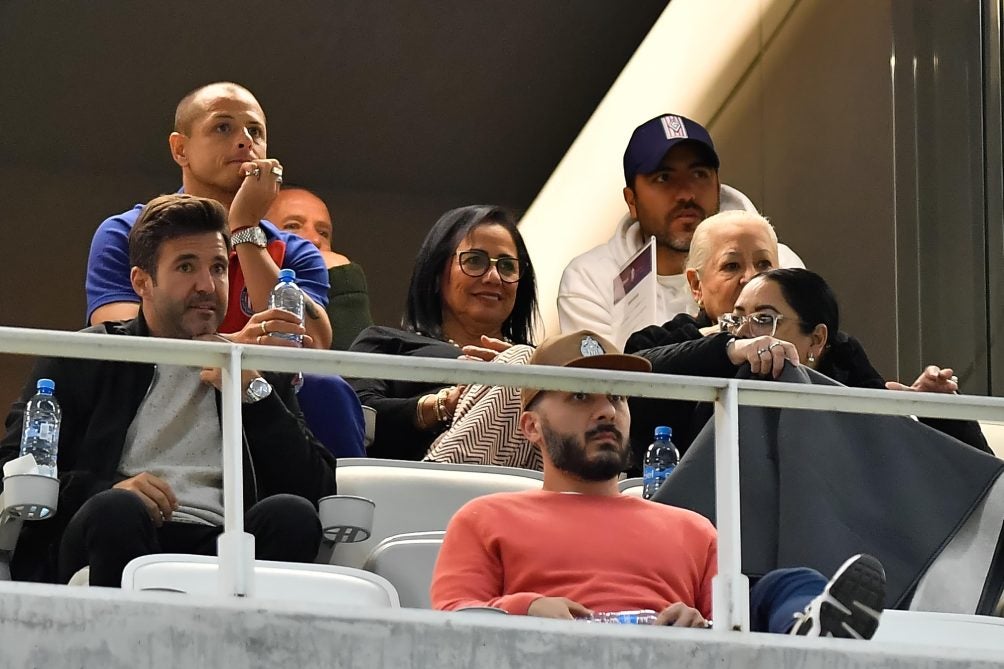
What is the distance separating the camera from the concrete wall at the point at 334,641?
333 cm

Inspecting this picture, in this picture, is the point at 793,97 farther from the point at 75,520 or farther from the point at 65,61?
the point at 75,520

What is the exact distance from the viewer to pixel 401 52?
1009 centimetres

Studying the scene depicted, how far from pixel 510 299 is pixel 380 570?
1318 mm

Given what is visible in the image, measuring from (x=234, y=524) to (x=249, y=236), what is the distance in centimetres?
184

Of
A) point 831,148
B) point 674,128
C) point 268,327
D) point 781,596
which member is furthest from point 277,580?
point 831,148

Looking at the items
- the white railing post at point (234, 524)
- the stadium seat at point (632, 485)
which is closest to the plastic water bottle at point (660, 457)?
the stadium seat at point (632, 485)

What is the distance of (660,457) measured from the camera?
16.2 feet

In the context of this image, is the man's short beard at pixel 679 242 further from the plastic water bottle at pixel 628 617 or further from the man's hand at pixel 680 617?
the man's hand at pixel 680 617

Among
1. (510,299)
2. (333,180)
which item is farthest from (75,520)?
(333,180)

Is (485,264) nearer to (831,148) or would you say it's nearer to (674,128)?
(674,128)

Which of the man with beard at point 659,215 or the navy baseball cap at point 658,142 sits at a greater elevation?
the navy baseball cap at point 658,142

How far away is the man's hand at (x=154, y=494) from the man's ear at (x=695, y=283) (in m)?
1.59

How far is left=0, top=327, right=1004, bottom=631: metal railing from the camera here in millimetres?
3420

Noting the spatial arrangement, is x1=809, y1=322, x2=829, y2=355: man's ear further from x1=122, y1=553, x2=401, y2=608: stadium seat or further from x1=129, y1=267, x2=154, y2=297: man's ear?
x1=129, y1=267, x2=154, y2=297: man's ear
